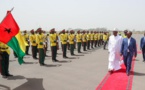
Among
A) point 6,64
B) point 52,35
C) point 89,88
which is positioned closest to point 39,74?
point 6,64

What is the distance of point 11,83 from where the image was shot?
8688 millimetres

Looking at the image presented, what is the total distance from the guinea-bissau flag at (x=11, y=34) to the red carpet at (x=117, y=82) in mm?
3361

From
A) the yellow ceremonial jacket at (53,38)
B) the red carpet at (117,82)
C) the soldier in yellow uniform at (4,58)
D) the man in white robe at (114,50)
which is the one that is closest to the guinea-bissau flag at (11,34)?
the soldier in yellow uniform at (4,58)

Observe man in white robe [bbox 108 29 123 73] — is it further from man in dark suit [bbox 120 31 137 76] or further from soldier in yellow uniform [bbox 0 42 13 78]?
→ soldier in yellow uniform [bbox 0 42 13 78]

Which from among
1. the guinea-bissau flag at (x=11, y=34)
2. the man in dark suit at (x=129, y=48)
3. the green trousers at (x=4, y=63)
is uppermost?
the guinea-bissau flag at (x=11, y=34)

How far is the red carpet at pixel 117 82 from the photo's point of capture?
7.96 metres

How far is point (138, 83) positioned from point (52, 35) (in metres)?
6.85

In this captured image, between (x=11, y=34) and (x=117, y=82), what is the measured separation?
4.34 meters

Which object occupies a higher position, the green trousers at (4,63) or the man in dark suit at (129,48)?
the man in dark suit at (129,48)

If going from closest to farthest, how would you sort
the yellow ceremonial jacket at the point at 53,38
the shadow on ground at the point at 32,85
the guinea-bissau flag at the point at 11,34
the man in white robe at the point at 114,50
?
the shadow on ground at the point at 32,85, the guinea-bissau flag at the point at 11,34, the man in white robe at the point at 114,50, the yellow ceremonial jacket at the point at 53,38

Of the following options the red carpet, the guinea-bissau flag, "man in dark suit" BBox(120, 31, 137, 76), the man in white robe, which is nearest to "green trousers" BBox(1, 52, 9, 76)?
the guinea-bissau flag

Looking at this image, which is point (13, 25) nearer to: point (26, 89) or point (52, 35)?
point (26, 89)

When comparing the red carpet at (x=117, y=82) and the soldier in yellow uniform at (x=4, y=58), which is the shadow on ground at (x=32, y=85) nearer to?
the soldier in yellow uniform at (x=4, y=58)

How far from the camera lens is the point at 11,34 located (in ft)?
28.9
